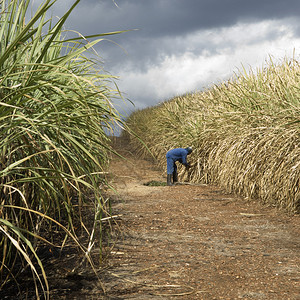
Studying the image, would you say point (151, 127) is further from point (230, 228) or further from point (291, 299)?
point (291, 299)

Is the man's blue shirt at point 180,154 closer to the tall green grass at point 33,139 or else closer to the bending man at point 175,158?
the bending man at point 175,158

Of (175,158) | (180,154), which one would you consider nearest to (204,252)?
(180,154)

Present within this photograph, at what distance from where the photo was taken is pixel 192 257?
3.07 meters

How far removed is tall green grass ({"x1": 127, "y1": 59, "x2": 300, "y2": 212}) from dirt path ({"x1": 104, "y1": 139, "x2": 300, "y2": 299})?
13.3 inches

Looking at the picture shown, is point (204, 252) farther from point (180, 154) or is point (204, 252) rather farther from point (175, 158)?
point (175, 158)

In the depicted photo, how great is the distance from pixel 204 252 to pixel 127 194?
203 centimetres

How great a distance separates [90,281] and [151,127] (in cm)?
910

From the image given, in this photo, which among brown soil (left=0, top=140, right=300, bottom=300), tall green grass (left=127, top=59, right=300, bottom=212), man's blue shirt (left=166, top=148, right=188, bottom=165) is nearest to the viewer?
brown soil (left=0, top=140, right=300, bottom=300)

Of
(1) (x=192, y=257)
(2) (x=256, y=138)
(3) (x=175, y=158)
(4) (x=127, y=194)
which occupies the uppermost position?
(2) (x=256, y=138)

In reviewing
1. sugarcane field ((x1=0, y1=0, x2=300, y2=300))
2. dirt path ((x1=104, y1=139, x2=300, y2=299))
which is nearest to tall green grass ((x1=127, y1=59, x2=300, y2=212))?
sugarcane field ((x1=0, y1=0, x2=300, y2=300))

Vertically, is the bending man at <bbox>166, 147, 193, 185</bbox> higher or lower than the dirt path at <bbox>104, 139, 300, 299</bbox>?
higher

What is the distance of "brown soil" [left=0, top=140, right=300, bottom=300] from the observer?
2.42m

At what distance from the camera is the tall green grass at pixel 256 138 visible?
4730 mm

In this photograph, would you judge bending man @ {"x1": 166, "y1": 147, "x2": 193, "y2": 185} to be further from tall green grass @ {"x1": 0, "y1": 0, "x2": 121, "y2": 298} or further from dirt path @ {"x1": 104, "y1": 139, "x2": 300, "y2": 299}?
tall green grass @ {"x1": 0, "y1": 0, "x2": 121, "y2": 298}
